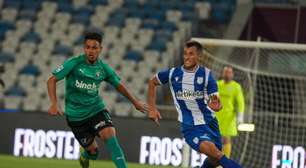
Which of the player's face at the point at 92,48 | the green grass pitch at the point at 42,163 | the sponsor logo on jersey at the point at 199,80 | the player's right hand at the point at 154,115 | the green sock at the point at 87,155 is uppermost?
the player's face at the point at 92,48

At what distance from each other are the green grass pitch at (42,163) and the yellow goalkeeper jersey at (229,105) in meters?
1.78

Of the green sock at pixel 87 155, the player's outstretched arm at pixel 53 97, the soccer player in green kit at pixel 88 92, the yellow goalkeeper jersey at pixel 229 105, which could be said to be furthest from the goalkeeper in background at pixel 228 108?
the player's outstretched arm at pixel 53 97

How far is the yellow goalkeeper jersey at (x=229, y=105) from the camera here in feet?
46.5

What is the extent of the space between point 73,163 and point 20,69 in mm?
6168

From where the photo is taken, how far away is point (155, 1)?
2214 cm

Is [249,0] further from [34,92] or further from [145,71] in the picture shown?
[34,92]

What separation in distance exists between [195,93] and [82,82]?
4.16ft

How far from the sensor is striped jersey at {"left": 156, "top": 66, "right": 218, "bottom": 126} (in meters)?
9.89

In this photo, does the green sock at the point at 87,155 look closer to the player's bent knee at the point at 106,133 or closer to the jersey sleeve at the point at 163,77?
the player's bent knee at the point at 106,133

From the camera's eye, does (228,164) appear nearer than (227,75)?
Yes

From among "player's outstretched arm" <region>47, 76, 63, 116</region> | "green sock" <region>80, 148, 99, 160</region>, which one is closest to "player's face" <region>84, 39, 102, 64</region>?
"player's outstretched arm" <region>47, 76, 63, 116</region>

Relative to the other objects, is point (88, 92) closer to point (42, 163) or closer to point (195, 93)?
point (195, 93)

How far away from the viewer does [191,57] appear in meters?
9.73

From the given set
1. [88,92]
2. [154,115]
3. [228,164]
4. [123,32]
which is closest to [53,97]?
[88,92]
